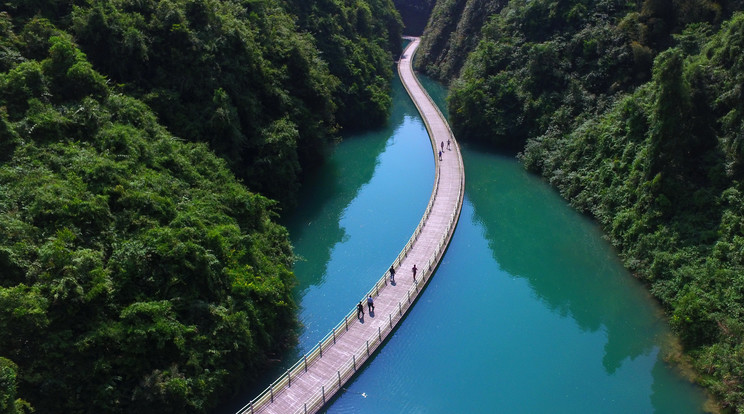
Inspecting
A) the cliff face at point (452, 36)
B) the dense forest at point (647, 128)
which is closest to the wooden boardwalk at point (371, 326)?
the dense forest at point (647, 128)

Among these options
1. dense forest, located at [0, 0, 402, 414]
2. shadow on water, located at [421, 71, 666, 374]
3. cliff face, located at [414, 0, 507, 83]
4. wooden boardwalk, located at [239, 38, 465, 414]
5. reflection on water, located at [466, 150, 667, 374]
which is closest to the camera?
dense forest, located at [0, 0, 402, 414]

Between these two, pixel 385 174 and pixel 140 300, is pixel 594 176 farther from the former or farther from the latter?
pixel 140 300

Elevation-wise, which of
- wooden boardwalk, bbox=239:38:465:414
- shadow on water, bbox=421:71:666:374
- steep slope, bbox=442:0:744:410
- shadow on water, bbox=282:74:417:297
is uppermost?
Result: steep slope, bbox=442:0:744:410

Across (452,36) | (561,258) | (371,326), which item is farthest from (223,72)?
(452,36)

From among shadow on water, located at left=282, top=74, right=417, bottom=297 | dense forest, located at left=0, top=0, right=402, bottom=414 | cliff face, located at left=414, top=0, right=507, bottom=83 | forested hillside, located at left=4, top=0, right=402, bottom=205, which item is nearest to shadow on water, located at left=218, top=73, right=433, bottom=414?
shadow on water, located at left=282, top=74, right=417, bottom=297

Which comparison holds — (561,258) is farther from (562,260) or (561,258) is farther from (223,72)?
(223,72)

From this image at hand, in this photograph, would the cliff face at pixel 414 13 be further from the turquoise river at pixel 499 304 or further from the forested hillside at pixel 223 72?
the turquoise river at pixel 499 304

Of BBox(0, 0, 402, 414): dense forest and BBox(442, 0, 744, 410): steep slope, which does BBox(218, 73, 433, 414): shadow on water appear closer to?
BBox(0, 0, 402, 414): dense forest

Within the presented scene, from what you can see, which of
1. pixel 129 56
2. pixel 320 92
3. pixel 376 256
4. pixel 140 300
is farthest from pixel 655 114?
pixel 129 56
